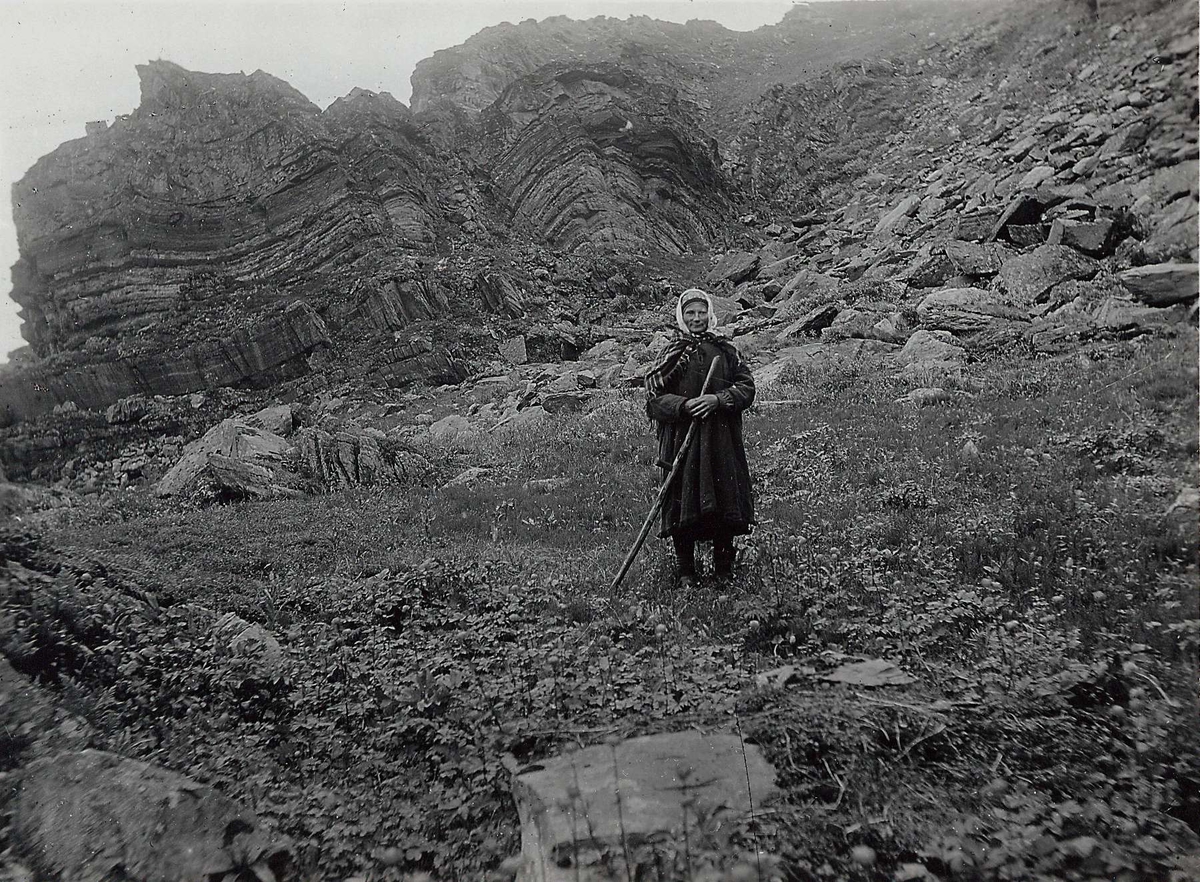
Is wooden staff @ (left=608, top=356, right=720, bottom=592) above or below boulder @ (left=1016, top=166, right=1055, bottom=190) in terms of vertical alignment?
below

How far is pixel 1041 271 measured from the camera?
56.9 ft

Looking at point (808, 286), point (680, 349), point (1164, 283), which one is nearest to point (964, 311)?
point (1164, 283)

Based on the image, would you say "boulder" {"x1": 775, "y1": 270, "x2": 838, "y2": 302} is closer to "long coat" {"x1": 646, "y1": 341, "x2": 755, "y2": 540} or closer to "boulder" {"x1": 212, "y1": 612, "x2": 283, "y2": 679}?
"long coat" {"x1": 646, "y1": 341, "x2": 755, "y2": 540}

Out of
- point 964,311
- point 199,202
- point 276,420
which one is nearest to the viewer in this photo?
point 964,311

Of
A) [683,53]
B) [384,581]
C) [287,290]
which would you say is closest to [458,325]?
[287,290]

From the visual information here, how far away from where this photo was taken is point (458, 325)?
28172 millimetres

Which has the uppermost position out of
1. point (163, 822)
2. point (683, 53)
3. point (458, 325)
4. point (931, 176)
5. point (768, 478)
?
point (683, 53)

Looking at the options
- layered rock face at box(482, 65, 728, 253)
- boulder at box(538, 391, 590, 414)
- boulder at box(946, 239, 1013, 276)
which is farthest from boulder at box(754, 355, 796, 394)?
layered rock face at box(482, 65, 728, 253)

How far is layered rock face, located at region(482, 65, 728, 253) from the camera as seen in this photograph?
115ft

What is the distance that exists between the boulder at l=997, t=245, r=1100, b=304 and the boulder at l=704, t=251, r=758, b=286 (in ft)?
43.1

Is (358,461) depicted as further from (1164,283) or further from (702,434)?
(1164,283)

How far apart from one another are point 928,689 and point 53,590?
5771mm

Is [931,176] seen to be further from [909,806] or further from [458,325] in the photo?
[909,806]

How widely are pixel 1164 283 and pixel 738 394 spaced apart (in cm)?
1170
